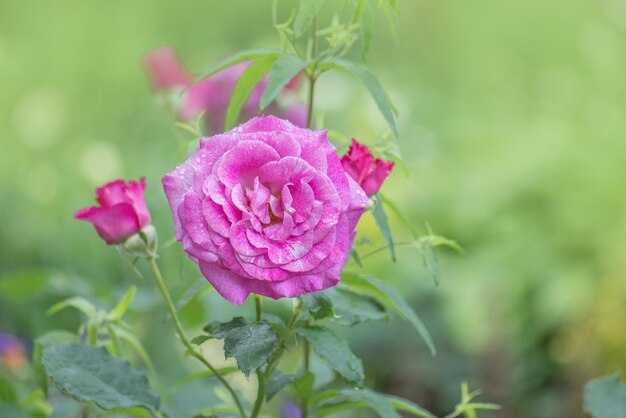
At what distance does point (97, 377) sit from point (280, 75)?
0.29 meters

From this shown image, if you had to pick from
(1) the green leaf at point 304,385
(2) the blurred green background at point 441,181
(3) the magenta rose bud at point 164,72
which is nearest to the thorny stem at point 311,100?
(1) the green leaf at point 304,385

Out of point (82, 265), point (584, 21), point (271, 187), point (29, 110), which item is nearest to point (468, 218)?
point (82, 265)

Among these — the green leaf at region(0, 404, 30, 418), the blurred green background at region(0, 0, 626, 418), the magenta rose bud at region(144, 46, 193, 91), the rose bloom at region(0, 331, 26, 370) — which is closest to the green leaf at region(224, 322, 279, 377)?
the green leaf at region(0, 404, 30, 418)

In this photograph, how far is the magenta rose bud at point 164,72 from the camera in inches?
58.0

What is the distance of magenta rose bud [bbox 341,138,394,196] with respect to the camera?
2.41 feet

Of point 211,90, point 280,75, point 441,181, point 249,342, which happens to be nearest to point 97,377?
point 249,342

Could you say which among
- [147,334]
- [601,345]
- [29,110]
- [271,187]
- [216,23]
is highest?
[216,23]

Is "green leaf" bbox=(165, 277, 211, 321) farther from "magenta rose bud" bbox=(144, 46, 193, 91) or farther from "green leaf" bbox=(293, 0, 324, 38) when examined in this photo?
"magenta rose bud" bbox=(144, 46, 193, 91)

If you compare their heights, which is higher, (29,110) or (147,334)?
(29,110)

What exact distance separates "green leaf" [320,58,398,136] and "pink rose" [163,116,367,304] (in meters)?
0.09

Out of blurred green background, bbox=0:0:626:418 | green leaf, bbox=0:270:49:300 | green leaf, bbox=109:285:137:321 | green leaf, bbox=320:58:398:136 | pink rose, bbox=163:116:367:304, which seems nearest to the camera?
pink rose, bbox=163:116:367:304

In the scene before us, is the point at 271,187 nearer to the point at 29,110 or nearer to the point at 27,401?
the point at 27,401

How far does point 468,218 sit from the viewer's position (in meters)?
2.48

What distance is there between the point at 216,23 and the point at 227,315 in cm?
231
